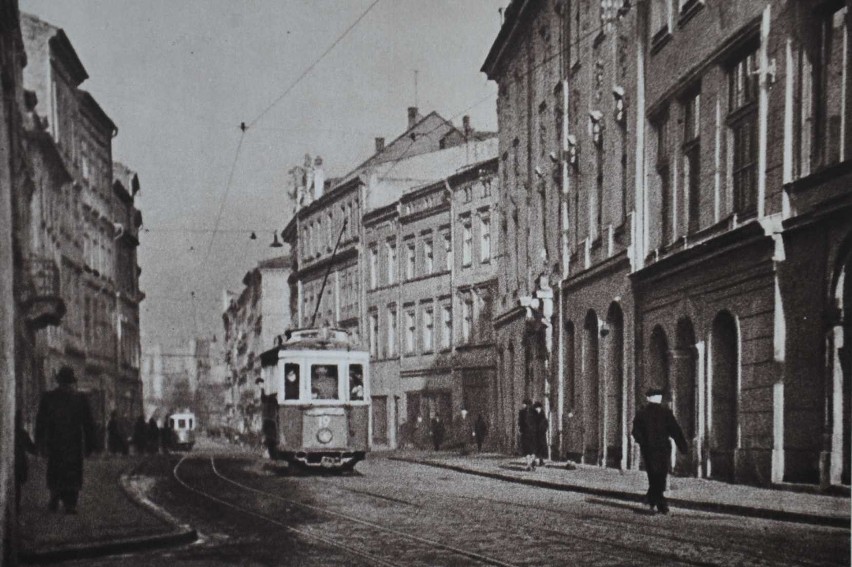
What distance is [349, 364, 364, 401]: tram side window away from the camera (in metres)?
24.8

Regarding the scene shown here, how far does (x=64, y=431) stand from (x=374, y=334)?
32723 millimetres

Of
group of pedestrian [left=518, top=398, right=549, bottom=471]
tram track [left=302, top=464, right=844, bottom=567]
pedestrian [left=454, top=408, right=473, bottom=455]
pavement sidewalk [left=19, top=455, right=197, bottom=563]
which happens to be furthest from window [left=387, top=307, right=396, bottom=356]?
tram track [left=302, top=464, right=844, bottom=567]

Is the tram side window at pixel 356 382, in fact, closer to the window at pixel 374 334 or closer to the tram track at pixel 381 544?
the tram track at pixel 381 544

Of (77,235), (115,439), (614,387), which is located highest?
(77,235)

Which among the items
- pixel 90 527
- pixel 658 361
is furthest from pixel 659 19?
pixel 90 527

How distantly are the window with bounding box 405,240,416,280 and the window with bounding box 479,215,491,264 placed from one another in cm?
424

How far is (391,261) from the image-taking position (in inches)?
1834

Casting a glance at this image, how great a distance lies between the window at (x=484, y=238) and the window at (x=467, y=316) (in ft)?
4.85

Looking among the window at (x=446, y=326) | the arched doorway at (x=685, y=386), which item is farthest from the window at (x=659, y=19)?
the window at (x=446, y=326)

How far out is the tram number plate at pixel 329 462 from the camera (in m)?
24.2

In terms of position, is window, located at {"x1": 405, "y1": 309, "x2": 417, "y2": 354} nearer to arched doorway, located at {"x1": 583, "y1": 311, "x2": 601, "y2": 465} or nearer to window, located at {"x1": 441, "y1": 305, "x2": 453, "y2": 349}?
window, located at {"x1": 441, "y1": 305, "x2": 453, "y2": 349}

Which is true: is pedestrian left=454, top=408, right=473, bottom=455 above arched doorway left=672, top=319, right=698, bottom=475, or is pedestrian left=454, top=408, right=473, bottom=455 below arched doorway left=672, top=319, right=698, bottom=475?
below

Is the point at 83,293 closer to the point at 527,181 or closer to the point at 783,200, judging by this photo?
the point at 783,200

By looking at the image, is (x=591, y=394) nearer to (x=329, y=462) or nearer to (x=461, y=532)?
(x=329, y=462)
